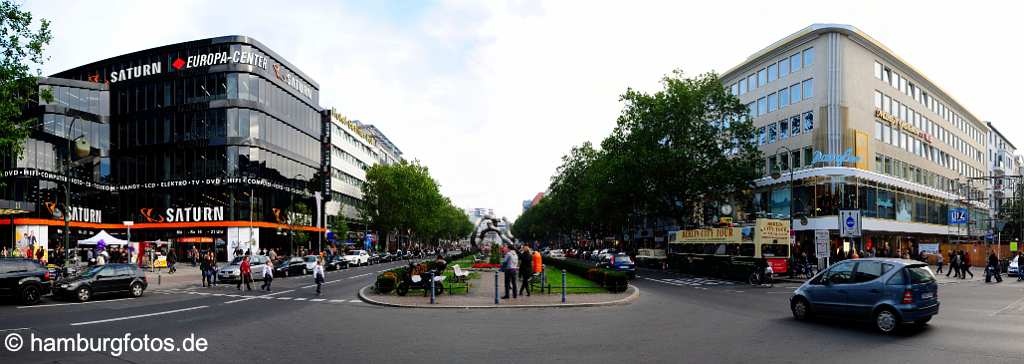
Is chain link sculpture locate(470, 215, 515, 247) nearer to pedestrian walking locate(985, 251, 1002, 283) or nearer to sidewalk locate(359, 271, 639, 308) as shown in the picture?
sidewalk locate(359, 271, 639, 308)

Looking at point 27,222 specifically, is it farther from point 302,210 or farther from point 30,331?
point 30,331

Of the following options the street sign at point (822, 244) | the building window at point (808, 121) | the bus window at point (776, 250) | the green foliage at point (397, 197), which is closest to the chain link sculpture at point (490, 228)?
the building window at point (808, 121)

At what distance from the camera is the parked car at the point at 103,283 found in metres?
23.2

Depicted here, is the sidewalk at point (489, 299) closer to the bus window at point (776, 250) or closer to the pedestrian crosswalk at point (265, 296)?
the pedestrian crosswalk at point (265, 296)

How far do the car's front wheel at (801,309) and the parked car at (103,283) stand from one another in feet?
78.8

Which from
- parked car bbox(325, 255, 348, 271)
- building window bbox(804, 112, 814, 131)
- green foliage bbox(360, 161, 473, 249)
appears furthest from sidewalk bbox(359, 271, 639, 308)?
green foliage bbox(360, 161, 473, 249)

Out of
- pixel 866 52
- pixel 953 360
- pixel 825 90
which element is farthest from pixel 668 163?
pixel 953 360

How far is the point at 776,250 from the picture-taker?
1342 inches

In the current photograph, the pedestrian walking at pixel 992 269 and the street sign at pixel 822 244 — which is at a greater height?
the street sign at pixel 822 244

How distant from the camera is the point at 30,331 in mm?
14383

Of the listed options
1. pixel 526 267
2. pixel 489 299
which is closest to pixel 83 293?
pixel 489 299

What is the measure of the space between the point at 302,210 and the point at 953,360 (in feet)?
218

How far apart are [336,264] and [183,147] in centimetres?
2268

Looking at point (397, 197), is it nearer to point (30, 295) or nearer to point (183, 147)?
point (183, 147)
